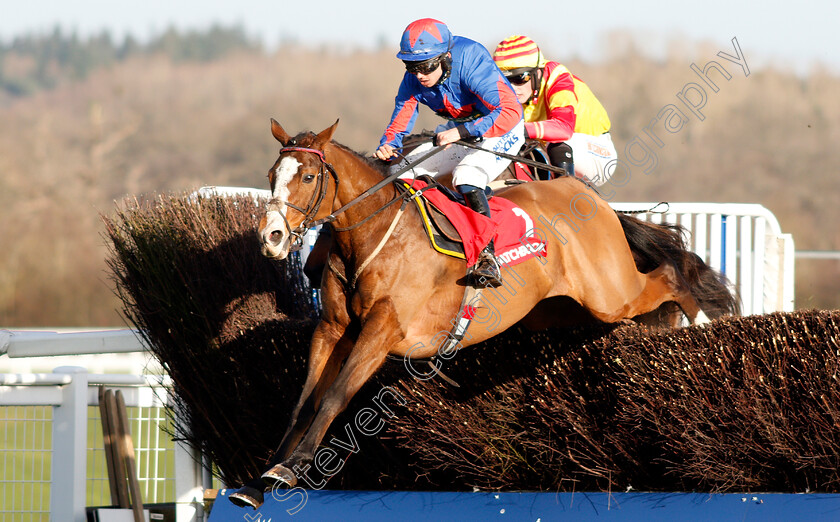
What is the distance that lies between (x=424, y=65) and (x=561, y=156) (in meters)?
1.49

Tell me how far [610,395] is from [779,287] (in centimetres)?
353

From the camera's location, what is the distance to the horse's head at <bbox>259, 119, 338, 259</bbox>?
3580mm

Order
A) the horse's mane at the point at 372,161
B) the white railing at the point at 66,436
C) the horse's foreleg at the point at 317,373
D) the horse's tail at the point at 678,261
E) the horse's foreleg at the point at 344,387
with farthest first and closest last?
the horse's tail at the point at 678,261 < the white railing at the point at 66,436 < the horse's mane at the point at 372,161 < the horse's foreleg at the point at 317,373 < the horse's foreleg at the point at 344,387

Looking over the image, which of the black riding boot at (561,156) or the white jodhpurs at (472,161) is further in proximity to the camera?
the black riding boot at (561,156)

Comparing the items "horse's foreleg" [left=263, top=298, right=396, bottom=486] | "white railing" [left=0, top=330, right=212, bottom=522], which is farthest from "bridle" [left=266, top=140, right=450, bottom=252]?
"white railing" [left=0, top=330, right=212, bottom=522]

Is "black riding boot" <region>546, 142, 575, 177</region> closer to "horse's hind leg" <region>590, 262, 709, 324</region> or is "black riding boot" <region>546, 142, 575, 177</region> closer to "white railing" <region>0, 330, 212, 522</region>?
"horse's hind leg" <region>590, 262, 709, 324</region>

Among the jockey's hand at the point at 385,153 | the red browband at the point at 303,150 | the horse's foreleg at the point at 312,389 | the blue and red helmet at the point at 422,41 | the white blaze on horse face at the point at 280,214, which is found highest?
the blue and red helmet at the point at 422,41

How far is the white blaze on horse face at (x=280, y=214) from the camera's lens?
355 cm

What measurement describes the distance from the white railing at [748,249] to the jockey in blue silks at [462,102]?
7.88 feet

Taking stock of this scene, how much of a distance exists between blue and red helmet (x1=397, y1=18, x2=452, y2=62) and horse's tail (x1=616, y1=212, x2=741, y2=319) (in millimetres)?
1750

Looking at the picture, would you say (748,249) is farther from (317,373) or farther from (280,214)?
(280,214)

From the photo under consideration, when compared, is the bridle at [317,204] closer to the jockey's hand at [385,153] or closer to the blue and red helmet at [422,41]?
the jockey's hand at [385,153]

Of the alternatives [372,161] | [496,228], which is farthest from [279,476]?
[496,228]

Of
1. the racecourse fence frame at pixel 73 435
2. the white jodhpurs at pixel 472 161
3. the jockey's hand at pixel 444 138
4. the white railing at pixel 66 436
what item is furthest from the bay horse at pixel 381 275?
the white railing at pixel 66 436
